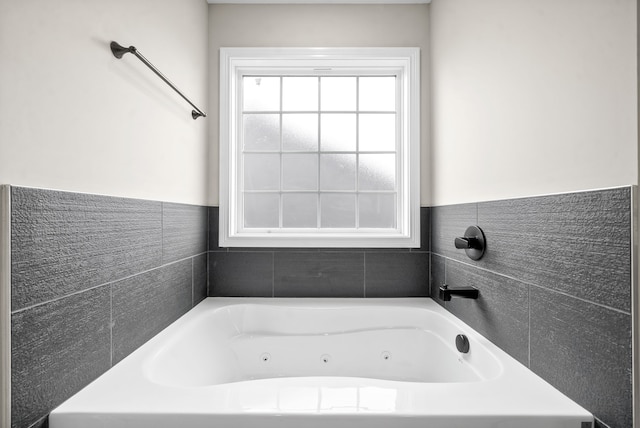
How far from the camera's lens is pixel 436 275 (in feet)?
7.09

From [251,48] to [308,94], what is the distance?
44cm

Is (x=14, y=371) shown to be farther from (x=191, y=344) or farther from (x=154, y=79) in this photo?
(x=154, y=79)

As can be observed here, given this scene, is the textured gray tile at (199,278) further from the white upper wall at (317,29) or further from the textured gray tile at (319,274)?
the white upper wall at (317,29)

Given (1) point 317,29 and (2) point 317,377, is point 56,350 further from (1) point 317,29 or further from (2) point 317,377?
(1) point 317,29

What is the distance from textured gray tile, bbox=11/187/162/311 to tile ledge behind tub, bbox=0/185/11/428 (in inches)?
0.6

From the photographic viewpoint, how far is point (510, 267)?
134cm

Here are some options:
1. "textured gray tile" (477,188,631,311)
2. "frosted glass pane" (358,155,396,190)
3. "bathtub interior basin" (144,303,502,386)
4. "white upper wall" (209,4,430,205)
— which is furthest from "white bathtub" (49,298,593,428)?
"white upper wall" (209,4,430,205)

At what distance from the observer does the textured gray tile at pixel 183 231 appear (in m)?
1.65

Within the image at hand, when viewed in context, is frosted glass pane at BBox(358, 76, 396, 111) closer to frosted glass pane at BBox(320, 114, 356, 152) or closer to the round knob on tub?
frosted glass pane at BBox(320, 114, 356, 152)

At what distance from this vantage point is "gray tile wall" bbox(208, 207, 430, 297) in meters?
2.26

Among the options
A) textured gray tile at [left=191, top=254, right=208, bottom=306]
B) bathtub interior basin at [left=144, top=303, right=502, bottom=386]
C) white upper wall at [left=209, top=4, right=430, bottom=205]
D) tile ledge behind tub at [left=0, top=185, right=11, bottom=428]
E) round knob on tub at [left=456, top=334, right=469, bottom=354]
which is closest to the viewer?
tile ledge behind tub at [left=0, top=185, right=11, bottom=428]

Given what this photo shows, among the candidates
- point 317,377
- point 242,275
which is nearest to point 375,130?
point 242,275

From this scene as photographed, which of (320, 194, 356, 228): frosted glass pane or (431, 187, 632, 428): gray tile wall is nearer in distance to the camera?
(431, 187, 632, 428): gray tile wall

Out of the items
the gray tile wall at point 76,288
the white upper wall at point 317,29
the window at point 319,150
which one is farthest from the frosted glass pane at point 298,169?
the gray tile wall at point 76,288
